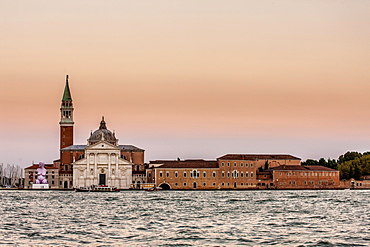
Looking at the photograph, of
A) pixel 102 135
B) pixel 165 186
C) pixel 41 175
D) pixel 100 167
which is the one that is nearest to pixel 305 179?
pixel 165 186

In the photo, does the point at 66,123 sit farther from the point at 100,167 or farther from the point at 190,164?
the point at 190,164

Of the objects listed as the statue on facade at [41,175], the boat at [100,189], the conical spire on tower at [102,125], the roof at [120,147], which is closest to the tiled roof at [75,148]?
the roof at [120,147]

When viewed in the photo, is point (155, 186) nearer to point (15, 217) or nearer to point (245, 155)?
point (245, 155)

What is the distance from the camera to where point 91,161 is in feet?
336

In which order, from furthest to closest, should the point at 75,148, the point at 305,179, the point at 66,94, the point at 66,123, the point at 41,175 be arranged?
the point at 66,94 < the point at 66,123 < the point at 75,148 < the point at 41,175 < the point at 305,179

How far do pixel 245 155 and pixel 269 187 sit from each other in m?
6.53

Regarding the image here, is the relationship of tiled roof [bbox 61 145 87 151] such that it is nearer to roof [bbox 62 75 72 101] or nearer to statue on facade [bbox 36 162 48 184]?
statue on facade [bbox 36 162 48 184]

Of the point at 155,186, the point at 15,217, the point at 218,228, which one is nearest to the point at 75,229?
the point at 218,228

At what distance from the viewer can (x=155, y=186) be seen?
328ft

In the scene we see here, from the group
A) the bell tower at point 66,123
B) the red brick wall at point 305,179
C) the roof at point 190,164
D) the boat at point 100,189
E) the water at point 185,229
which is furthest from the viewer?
the bell tower at point 66,123

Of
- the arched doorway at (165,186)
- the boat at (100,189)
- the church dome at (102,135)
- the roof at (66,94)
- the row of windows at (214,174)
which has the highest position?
the roof at (66,94)

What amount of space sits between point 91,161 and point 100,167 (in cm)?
148

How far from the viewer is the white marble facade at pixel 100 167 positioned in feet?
334

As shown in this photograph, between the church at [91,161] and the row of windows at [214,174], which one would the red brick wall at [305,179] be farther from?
the church at [91,161]
